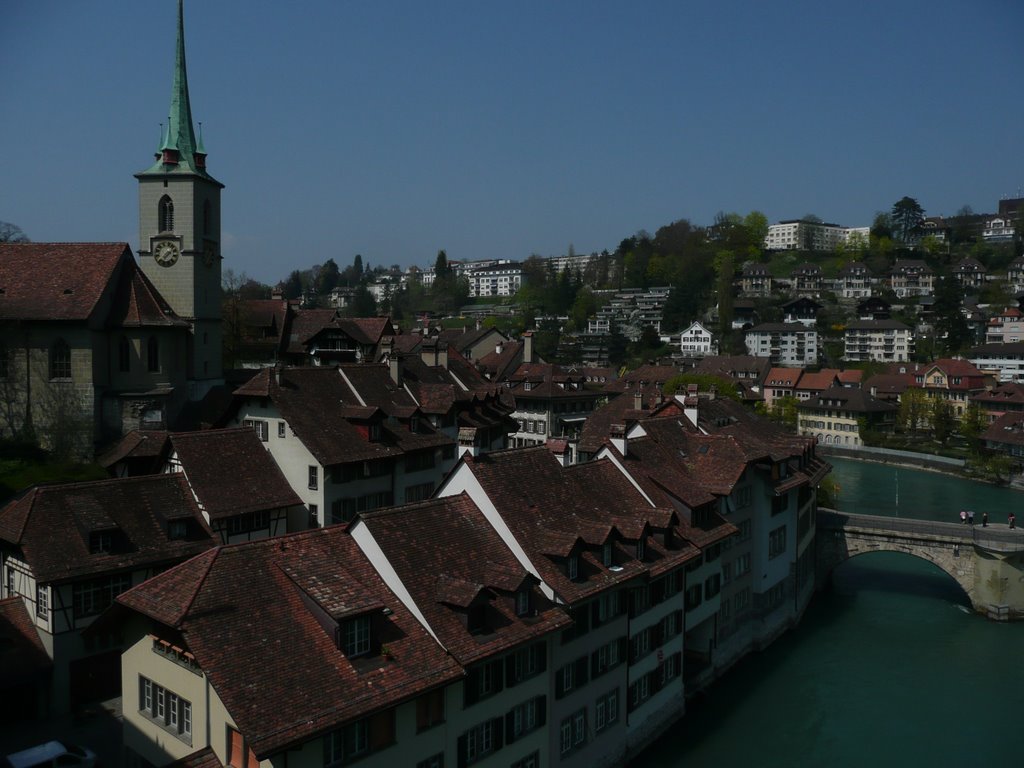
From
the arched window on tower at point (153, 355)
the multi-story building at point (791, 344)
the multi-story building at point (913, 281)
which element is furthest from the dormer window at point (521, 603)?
the multi-story building at point (913, 281)

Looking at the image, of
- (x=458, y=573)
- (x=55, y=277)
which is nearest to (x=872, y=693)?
(x=458, y=573)

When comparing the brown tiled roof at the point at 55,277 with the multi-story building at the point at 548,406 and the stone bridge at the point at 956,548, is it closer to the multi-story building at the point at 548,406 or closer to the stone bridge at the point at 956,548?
the multi-story building at the point at 548,406

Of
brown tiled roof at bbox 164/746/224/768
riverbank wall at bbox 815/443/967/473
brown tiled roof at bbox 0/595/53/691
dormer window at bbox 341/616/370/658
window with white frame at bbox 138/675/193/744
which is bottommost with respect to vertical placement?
riverbank wall at bbox 815/443/967/473

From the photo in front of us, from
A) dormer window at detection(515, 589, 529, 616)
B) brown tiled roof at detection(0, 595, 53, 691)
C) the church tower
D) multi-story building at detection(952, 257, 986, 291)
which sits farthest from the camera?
multi-story building at detection(952, 257, 986, 291)

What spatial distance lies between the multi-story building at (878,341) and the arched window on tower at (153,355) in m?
111

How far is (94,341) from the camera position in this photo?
37.3 m

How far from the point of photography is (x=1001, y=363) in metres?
106

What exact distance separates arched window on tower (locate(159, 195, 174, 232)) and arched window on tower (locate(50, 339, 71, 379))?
32.0 feet

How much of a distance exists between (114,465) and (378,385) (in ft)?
37.2

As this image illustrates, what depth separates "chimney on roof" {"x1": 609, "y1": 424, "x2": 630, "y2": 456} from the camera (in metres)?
29.5

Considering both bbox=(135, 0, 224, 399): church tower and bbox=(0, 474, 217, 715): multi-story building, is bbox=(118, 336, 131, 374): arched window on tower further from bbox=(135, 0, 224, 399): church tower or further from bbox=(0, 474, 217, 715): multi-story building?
A: bbox=(0, 474, 217, 715): multi-story building

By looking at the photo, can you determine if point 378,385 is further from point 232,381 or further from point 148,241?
point 148,241

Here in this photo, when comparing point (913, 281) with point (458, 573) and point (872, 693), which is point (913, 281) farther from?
point (458, 573)

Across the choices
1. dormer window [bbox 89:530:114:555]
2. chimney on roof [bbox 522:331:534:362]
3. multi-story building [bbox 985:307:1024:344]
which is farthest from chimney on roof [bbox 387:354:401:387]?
multi-story building [bbox 985:307:1024:344]
